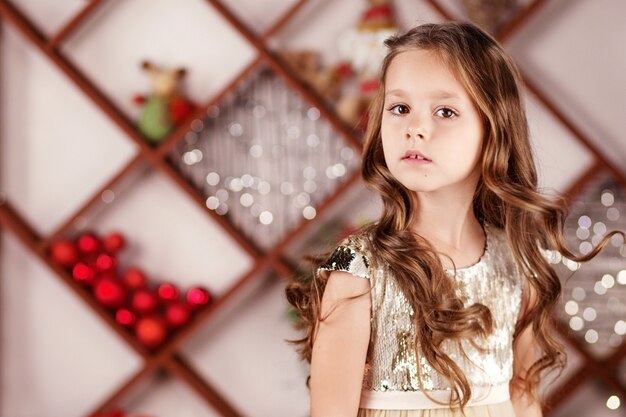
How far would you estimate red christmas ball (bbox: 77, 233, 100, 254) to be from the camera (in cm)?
222

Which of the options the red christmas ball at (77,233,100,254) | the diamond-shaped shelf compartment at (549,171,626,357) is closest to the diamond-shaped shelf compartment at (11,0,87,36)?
the red christmas ball at (77,233,100,254)

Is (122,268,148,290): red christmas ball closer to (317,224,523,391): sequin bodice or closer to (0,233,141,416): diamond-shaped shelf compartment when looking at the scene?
(0,233,141,416): diamond-shaped shelf compartment

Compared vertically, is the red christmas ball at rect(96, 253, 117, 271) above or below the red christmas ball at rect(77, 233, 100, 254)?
below

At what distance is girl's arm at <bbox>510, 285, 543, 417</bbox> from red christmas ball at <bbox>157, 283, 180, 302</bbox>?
4.55 ft

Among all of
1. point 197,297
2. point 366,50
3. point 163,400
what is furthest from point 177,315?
point 366,50

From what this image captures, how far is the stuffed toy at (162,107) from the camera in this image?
2158 mm

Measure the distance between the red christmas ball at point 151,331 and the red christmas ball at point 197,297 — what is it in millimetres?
91

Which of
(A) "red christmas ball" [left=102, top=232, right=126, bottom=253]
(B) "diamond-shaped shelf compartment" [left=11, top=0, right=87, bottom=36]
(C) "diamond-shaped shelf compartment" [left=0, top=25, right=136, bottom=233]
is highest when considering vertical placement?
(B) "diamond-shaped shelf compartment" [left=11, top=0, right=87, bottom=36]

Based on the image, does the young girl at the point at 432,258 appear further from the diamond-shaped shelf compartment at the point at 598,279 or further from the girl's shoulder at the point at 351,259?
the diamond-shaped shelf compartment at the point at 598,279

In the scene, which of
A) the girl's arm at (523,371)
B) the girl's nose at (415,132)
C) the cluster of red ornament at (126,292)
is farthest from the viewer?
the cluster of red ornament at (126,292)

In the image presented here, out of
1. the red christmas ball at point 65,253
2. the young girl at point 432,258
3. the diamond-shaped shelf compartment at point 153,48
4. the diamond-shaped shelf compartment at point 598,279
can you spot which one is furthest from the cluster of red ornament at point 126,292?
the young girl at point 432,258

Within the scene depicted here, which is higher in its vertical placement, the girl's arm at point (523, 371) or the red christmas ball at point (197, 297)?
the red christmas ball at point (197, 297)

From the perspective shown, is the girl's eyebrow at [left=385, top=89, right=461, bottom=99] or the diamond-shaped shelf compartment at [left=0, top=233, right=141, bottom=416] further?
the diamond-shaped shelf compartment at [left=0, top=233, right=141, bottom=416]

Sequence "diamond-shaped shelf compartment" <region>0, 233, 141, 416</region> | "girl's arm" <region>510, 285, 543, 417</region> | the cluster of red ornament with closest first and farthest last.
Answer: "girl's arm" <region>510, 285, 543, 417</region> → the cluster of red ornament → "diamond-shaped shelf compartment" <region>0, 233, 141, 416</region>
